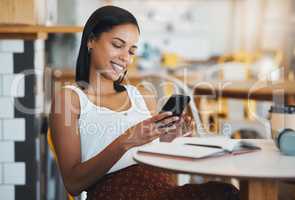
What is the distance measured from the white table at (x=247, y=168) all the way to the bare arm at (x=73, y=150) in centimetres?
12

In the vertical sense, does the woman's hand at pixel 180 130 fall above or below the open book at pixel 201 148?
above

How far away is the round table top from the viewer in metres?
1.30

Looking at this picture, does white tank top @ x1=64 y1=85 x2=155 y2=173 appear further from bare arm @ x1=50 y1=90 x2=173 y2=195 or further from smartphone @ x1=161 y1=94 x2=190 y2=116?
smartphone @ x1=161 y1=94 x2=190 y2=116

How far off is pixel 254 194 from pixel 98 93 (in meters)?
0.75

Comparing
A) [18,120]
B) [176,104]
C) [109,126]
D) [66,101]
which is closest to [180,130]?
[176,104]

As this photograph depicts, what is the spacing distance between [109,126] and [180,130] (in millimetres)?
268

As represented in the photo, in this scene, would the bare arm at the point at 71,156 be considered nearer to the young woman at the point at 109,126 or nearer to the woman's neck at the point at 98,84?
the young woman at the point at 109,126

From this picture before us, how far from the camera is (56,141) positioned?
1725mm

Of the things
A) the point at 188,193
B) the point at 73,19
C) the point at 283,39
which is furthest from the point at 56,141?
the point at 283,39

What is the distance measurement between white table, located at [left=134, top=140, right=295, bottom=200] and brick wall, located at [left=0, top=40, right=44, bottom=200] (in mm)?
1039

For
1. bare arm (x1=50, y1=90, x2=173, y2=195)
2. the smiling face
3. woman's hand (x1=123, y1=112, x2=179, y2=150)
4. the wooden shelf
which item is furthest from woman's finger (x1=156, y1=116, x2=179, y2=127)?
the wooden shelf

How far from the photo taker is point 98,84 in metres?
1.96

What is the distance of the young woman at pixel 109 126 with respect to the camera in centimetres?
159

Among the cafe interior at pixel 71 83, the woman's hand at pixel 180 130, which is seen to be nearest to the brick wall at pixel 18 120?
the cafe interior at pixel 71 83
